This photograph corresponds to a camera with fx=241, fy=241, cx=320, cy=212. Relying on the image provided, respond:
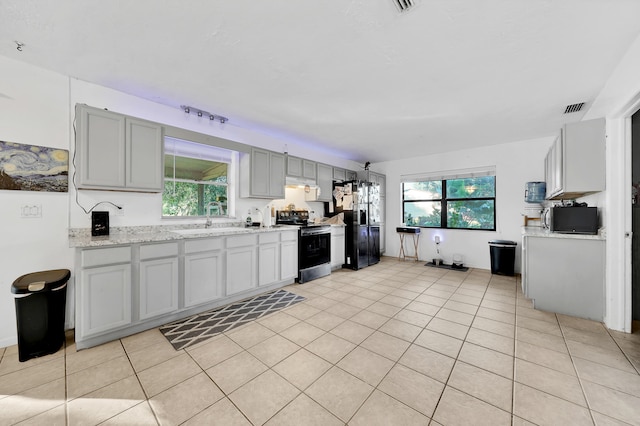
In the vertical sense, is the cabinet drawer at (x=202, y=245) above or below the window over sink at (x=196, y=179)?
below

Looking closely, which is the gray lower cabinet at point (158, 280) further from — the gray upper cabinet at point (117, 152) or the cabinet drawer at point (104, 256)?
the gray upper cabinet at point (117, 152)

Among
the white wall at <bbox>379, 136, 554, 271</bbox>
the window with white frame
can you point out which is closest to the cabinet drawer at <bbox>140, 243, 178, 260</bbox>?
the white wall at <bbox>379, 136, 554, 271</bbox>

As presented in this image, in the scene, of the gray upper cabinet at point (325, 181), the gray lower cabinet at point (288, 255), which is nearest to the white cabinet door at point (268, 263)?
the gray lower cabinet at point (288, 255)

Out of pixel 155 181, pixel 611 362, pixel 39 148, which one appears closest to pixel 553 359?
pixel 611 362

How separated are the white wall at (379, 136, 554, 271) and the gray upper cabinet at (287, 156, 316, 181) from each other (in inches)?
106

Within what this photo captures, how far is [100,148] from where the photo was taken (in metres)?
2.59

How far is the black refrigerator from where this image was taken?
17.1 ft

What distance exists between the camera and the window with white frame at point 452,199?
525 centimetres

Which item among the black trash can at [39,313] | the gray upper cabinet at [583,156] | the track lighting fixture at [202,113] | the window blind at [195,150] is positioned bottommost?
the black trash can at [39,313]

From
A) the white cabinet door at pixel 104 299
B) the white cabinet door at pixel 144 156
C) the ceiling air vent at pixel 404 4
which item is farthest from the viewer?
the white cabinet door at pixel 144 156

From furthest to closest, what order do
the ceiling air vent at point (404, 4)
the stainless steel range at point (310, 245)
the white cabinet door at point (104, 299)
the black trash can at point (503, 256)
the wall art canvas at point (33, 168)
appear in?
the black trash can at point (503, 256) → the stainless steel range at point (310, 245) → the wall art canvas at point (33, 168) → the white cabinet door at point (104, 299) → the ceiling air vent at point (404, 4)

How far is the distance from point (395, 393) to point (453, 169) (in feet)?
16.9

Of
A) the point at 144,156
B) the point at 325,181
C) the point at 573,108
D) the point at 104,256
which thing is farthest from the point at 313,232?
the point at 573,108

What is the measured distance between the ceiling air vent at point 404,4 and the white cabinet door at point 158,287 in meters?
3.12
